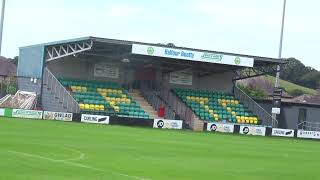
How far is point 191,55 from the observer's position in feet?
174

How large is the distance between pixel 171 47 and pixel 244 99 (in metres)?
13.5

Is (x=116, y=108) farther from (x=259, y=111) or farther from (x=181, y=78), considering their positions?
(x=259, y=111)

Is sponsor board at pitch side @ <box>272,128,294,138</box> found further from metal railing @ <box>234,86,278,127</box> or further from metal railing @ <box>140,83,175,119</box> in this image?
metal railing @ <box>140,83,175,119</box>

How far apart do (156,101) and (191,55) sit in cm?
576

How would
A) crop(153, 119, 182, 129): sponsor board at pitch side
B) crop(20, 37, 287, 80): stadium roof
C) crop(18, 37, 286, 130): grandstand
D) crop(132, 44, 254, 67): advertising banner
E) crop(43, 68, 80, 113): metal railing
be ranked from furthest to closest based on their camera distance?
crop(18, 37, 286, 130): grandstand < crop(132, 44, 254, 67): advertising banner < crop(20, 37, 287, 80): stadium roof < crop(153, 119, 182, 129): sponsor board at pitch side < crop(43, 68, 80, 113): metal railing

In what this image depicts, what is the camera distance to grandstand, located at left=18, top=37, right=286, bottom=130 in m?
51.0

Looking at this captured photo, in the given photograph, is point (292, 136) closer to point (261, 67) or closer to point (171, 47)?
point (261, 67)

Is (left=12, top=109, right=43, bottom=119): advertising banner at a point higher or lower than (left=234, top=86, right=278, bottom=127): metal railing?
lower

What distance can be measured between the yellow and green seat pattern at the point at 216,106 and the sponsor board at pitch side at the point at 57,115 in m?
13.7

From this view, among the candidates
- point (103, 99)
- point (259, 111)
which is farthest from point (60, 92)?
point (259, 111)

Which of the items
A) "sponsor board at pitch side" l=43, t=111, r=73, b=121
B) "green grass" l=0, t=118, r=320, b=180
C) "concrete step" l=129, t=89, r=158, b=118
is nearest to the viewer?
"green grass" l=0, t=118, r=320, b=180

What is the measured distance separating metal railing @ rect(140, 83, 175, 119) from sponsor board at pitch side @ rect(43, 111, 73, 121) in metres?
11.3

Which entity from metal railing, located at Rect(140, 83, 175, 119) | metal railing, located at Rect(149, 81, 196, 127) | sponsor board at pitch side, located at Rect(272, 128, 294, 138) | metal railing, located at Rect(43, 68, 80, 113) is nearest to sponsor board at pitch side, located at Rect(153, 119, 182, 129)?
metal railing, located at Rect(149, 81, 196, 127)

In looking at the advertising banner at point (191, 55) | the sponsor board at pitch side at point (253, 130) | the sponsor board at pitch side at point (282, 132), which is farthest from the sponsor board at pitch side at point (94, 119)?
the sponsor board at pitch side at point (282, 132)
